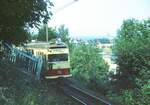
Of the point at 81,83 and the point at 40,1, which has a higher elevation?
the point at 40,1

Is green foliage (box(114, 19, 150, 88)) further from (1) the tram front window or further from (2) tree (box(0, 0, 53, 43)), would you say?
(2) tree (box(0, 0, 53, 43))

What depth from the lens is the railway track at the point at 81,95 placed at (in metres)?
20.1

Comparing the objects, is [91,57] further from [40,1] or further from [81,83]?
[40,1]

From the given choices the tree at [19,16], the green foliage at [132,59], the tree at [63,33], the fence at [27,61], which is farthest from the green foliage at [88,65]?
the tree at [19,16]

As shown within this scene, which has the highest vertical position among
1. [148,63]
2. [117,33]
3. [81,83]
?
[117,33]

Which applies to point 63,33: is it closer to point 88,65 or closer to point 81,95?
point 88,65

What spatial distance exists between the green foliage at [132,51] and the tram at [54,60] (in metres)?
3.64

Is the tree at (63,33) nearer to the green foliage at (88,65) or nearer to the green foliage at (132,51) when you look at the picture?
the green foliage at (88,65)

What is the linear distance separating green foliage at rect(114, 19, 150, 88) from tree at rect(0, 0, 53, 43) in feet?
37.1

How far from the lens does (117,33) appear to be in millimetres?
28359

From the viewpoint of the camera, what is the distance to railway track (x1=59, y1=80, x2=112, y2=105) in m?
20.1

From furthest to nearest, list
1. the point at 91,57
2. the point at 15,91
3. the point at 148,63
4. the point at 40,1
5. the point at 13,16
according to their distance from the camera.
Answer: the point at 91,57
the point at 148,63
the point at 15,91
the point at 40,1
the point at 13,16

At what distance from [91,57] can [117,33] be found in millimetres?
3273

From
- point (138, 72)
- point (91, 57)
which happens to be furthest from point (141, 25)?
point (91, 57)
